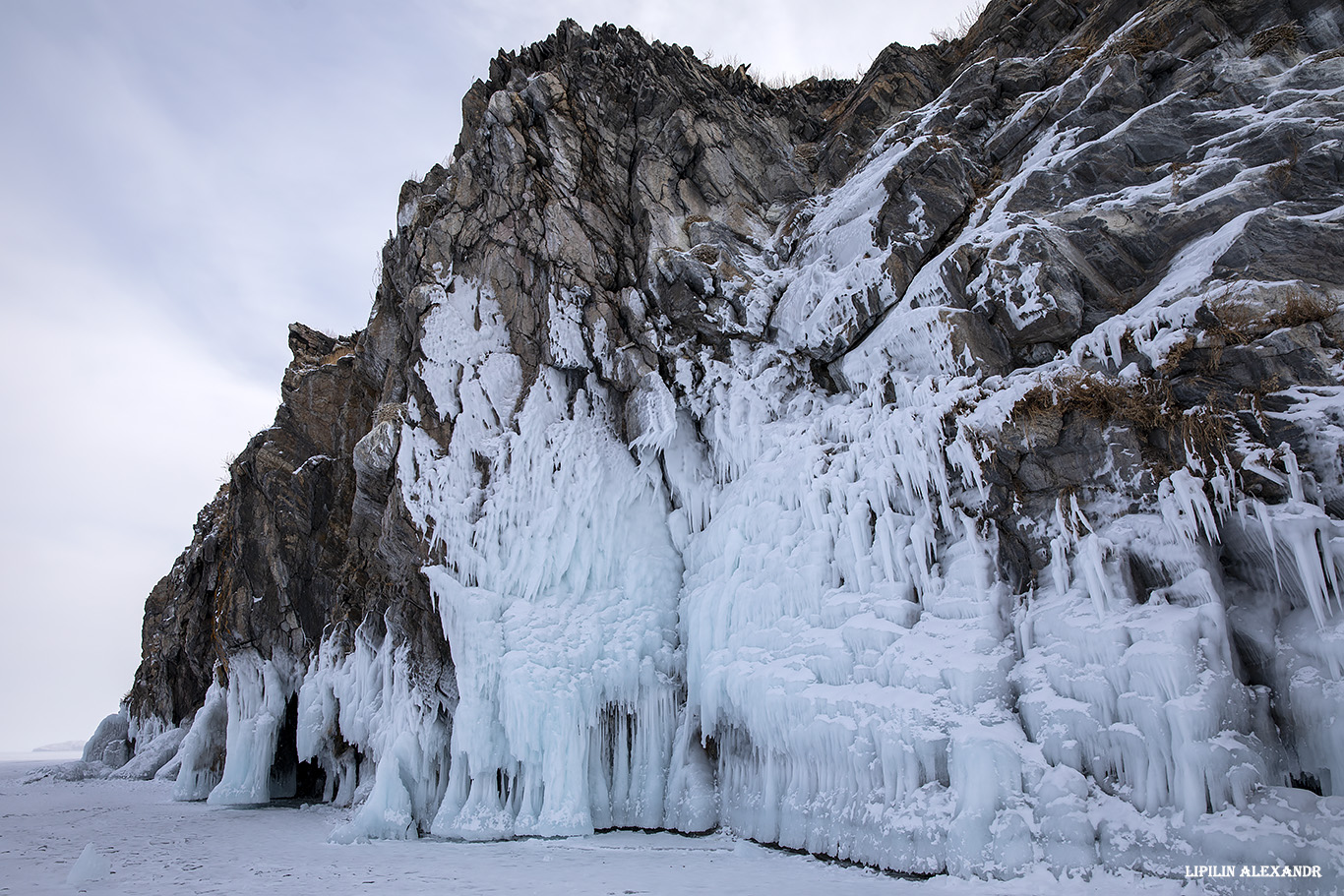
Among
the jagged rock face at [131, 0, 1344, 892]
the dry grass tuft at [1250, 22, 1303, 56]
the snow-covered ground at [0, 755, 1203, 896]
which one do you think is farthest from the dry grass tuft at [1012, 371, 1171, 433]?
the dry grass tuft at [1250, 22, 1303, 56]

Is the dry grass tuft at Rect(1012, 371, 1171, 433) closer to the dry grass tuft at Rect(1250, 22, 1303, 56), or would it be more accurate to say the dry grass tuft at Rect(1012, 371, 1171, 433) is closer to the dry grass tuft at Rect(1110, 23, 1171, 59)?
the dry grass tuft at Rect(1110, 23, 1171, 59)

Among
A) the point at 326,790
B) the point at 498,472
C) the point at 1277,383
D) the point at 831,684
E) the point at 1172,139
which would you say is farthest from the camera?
the point at 326,790

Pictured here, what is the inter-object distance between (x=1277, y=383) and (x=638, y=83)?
1483 centimetres

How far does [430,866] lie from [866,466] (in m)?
8.88

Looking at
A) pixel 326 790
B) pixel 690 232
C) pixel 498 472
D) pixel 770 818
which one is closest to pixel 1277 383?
pixel 770 818

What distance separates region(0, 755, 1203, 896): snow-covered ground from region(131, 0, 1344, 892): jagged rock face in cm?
50

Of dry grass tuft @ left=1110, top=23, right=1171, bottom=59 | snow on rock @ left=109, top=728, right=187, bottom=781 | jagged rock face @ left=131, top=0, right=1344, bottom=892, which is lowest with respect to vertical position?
snow on rock @ left=109, top=728, right=187, bottom=781

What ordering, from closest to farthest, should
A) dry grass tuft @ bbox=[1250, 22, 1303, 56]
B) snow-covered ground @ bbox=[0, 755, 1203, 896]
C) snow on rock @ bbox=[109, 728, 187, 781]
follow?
snow-covered ground @ bbox=[0, 755, 1203, 896] < dry grass tuft @ bbox=[1250, 22, 1303, 56] < snow on rock @ bbox=[109, 728, 187, 781]

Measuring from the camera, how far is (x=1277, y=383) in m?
7.62

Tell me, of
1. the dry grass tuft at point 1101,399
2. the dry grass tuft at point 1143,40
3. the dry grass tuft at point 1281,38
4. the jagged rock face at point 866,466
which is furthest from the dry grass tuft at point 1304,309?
the dry grass tuft at point 1143,40

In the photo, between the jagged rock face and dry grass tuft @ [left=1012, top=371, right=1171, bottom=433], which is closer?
the jagged rock face

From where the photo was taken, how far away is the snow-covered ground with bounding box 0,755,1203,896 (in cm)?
798

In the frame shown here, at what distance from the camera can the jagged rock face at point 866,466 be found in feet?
24.7

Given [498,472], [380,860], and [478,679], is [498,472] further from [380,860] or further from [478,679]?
[380,860]
